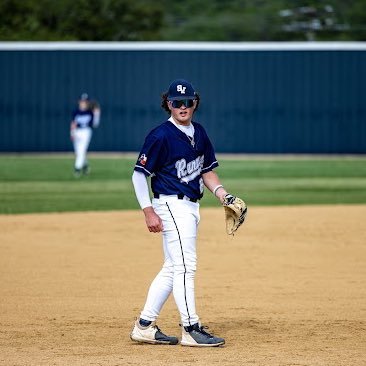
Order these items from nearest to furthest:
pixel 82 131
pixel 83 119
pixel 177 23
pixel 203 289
→ pixel 203 289 < pixel 82 131 < pixel 83 119 < pixel 177 23

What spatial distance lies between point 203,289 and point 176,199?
9.73ft

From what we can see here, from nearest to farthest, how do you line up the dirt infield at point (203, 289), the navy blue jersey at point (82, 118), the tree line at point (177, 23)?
the dirt infield at point (203, 289)
the navy blue jersey at point (82, 118)
the tree line at point (177, 23)

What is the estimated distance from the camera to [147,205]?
25.3ft

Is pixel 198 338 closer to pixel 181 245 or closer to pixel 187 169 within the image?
pixel 181 245

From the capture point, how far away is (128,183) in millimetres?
23516

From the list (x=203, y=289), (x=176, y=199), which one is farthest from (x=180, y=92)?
(x=203, y=289)

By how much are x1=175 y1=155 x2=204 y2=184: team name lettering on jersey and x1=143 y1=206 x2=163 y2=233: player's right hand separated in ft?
1.07

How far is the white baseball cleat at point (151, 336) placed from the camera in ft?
26.0

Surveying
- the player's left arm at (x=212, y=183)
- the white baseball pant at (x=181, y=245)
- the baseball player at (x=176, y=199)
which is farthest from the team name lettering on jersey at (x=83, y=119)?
the white baseball pant at (x=181, y=245)

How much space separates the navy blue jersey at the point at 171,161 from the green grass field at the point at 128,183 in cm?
1015

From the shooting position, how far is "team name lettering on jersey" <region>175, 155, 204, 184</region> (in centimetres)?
780

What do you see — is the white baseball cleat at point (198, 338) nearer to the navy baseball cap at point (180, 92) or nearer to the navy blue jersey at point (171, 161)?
the navy blue jersey at point (171, 161)

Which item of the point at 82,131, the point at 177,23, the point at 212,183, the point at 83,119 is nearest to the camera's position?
the point at 212,183

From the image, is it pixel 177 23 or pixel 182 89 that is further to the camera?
pixel 177 23
